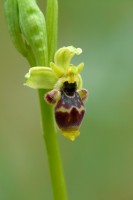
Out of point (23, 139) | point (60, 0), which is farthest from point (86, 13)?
point (23, 139)

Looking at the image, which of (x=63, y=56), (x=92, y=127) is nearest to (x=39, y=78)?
(x=63, y=56)

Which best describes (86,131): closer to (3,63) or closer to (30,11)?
(3,63)

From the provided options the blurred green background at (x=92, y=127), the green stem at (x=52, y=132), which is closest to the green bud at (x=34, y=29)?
the green stem at (x=52, y=132)

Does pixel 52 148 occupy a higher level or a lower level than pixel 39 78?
lower

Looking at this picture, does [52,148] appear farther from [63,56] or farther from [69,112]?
[63,56]

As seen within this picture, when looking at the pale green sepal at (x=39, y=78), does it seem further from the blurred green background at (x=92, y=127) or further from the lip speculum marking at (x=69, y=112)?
the blurred green background at (x=92, y=127)

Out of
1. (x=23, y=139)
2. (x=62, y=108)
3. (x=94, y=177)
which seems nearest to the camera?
(x=62, y=108)
